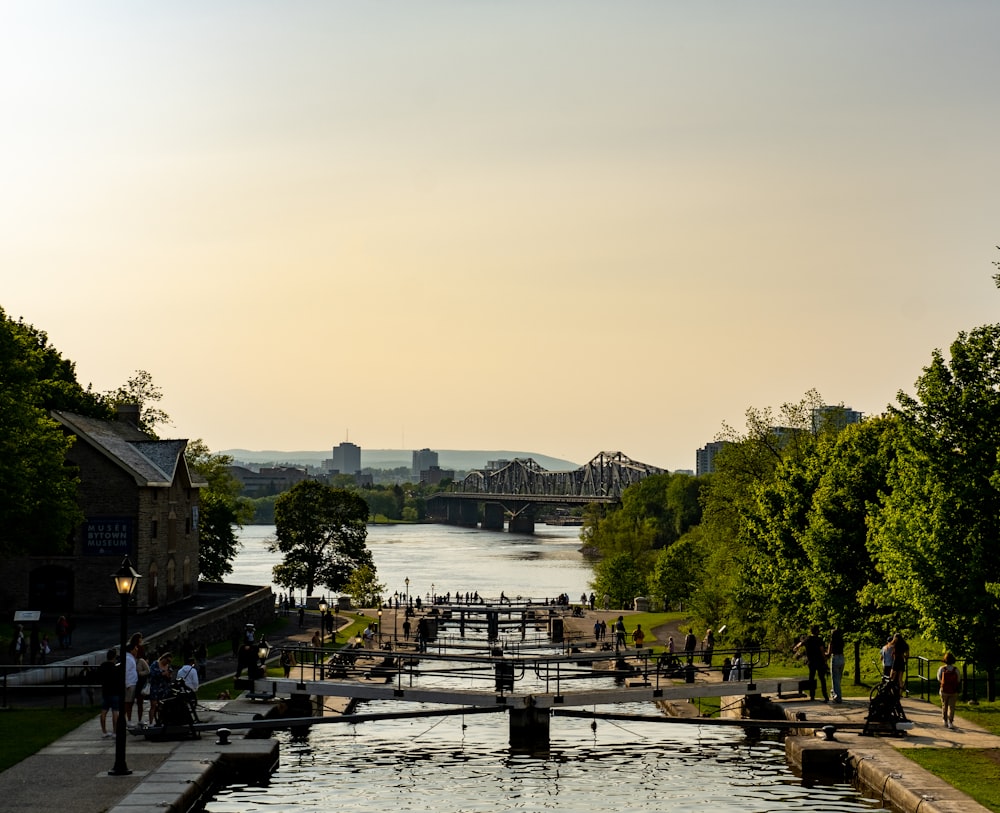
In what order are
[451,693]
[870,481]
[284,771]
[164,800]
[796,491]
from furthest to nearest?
1. [796,491]
2. [870,481]
3. [451,693]
4. [284,771]
5. [164,800]

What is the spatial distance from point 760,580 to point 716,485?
22253 mm

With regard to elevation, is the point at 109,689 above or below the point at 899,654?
below

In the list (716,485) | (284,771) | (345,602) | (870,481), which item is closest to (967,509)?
(870,481)

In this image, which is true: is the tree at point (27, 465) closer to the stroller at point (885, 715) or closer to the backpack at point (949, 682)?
the stroller at point (885, 715)

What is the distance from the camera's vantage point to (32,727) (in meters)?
34.3

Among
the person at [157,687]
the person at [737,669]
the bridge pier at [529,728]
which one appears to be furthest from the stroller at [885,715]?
the person at [157,687]

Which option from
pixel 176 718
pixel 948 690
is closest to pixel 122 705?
pixel 176 718

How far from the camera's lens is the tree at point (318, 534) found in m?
106

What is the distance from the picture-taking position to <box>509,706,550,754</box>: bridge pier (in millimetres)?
37438

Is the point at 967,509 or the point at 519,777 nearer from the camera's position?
the point at 519,777

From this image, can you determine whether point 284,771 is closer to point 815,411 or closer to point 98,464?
point 98,464

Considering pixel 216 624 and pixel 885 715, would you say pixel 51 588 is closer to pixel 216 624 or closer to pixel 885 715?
pixel 216 624

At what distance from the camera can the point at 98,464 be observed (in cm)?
6862

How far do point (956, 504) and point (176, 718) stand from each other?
21.0 m
